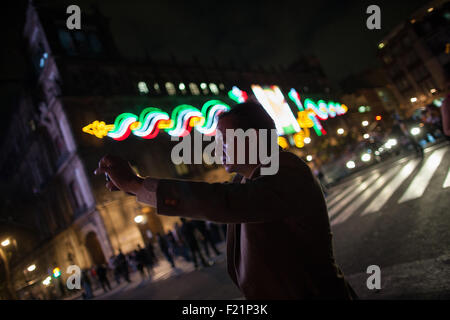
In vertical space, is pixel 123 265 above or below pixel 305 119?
below

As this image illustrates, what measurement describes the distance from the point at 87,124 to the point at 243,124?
18392mm

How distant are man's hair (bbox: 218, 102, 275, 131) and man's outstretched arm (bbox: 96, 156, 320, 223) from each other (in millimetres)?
367

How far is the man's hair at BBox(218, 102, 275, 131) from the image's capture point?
1.39m

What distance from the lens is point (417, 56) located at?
145 ft

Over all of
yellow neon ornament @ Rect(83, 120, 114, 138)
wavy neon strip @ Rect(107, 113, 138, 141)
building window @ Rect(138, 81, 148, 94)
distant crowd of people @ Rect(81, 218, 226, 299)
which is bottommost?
distant crowd of people @ Rect(81, 218, 226, 299)

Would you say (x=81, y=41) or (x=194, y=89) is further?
(x=194, y=89)

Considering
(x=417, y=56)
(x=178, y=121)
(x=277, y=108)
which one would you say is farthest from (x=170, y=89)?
(x=417, y=56)

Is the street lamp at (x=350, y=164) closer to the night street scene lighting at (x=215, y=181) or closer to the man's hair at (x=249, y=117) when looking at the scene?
the night street scene lighting at (x=215, y=181)

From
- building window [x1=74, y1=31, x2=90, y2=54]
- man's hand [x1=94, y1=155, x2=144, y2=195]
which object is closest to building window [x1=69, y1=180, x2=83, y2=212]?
building window [x1=74, y1=31, x2=90, y2=54]

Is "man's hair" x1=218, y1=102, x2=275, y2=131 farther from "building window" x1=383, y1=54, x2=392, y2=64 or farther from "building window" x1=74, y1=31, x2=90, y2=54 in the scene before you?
"building window" x1=383, y1=54, x2=392, y2=64

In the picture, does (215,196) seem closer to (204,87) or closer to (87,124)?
(87,124)

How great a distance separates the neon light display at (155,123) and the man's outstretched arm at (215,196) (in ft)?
16.7

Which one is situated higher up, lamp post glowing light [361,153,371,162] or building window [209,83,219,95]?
building window [209,83,219,95]
